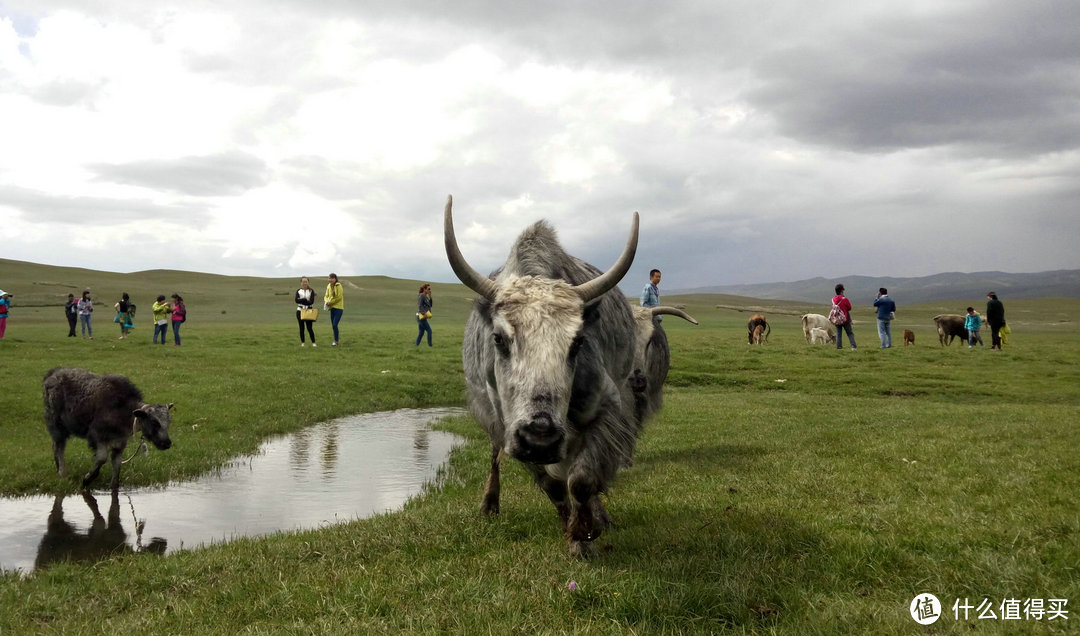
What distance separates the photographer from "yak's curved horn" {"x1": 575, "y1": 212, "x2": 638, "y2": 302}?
5148 mm

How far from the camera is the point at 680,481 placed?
27.2 ft

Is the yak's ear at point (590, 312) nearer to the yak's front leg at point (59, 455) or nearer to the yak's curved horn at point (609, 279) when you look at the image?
the yak's curved horn at point (609, 279)

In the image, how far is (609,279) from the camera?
16.8ft

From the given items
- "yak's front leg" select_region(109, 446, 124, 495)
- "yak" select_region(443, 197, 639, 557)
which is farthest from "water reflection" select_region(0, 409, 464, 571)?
"yak" select_region(443, 197, 639, 557)

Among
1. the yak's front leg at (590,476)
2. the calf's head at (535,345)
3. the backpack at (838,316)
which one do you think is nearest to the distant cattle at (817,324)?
the backpack at (838,316)

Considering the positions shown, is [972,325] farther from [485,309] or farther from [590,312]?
[485,309]

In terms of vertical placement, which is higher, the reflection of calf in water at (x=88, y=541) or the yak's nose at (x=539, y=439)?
the yak's nose at (x=539, y=439)

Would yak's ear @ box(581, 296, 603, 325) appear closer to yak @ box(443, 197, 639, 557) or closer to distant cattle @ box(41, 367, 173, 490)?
yak @ box(443, 197, 639, 557)

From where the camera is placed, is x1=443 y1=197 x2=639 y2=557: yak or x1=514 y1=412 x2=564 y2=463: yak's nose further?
x1=443 y1=197 x2=639 y2=557: yak

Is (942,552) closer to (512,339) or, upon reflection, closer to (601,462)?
(601,462)

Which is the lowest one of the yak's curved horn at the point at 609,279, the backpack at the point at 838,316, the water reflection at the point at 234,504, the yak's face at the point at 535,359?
the water reflection at the point at 234,504

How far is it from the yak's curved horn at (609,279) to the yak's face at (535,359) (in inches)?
2.9

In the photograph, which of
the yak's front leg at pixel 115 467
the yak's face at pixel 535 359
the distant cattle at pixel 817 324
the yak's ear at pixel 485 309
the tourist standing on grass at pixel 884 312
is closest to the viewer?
the yak's face at pixel 535 359

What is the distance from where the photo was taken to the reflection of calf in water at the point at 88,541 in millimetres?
6570
